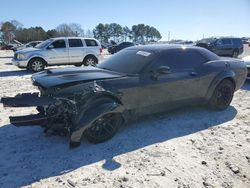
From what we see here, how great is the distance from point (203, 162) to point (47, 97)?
8.29 feet

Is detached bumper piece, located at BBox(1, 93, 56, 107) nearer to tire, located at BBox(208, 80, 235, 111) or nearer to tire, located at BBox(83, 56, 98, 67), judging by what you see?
tire, located at BBox(208, 80, 235, 111)

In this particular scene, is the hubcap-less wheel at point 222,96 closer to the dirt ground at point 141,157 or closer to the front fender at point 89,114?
the dirt ground at point 141,157

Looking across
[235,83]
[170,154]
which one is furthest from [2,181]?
[235,83]

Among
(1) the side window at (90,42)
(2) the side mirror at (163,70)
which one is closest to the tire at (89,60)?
(1) the side window at (90,42)

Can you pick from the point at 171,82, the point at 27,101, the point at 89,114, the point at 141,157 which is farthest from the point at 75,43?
the point at 141,157

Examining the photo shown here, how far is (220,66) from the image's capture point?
6.43 metres

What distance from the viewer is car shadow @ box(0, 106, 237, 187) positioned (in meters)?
3.84

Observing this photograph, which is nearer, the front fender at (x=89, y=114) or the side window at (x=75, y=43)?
the front fender at (x=89, y=114)

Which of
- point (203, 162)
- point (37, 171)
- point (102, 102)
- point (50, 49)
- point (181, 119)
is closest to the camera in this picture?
point (37, 171)

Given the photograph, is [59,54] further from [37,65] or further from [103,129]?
[103,129]

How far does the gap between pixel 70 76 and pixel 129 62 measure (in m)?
1.33

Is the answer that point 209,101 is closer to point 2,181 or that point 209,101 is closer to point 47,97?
point 47,97

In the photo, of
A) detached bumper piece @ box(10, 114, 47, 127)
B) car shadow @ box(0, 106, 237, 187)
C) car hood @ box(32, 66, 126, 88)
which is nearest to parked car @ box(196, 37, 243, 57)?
car shadow @ box(0, 106, 237, 187)

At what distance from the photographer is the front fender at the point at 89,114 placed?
163 inches
